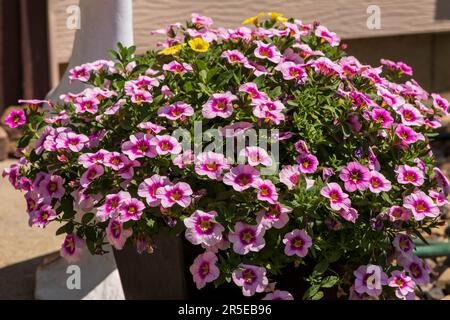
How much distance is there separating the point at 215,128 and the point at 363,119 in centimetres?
47

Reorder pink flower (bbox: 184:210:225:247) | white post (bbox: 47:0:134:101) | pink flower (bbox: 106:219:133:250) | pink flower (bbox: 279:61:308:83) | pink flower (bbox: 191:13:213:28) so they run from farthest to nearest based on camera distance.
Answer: white post (bbox: 47:0:134:101) → pink flower (bbox: 191:13:213:28) → pink flower (bbox: 279:61:308:83) → pink flower (bbox: 106:219:133:250) → pink flower (bbox: 184:210:225:247)

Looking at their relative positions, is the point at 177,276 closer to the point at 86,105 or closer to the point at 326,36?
the point at 86,105

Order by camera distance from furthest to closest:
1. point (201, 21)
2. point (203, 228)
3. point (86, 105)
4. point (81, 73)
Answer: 1. point (201, 21)
2. point (81, 73)
3. point (86, 105)
4. point (203, 228)

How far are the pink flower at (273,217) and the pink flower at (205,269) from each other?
17cm

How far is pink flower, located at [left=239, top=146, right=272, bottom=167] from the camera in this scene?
225 centimetres

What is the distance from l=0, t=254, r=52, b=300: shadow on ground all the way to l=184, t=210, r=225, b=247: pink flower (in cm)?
155

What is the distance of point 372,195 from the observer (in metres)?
2.42

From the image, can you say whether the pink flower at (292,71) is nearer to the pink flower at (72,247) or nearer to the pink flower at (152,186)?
the pink flower at (152,186)

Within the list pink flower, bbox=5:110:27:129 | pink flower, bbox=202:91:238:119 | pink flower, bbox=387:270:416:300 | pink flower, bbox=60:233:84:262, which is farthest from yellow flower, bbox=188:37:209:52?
pink flower, bbox=387:270:416:300

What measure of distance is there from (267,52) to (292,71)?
0.41 ft

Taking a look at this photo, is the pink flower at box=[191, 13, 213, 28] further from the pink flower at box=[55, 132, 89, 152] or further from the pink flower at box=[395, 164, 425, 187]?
the pink flower at box=[395, 164, 425, 187]

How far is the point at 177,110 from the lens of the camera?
2.41 meters

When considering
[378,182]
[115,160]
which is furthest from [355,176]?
[115,160]
